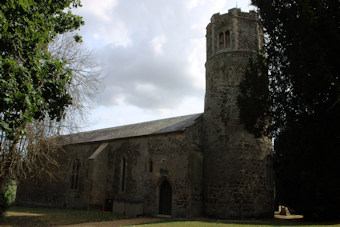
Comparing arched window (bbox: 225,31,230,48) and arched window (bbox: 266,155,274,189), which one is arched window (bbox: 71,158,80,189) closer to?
arched window (bbox: 266,155,274,189)

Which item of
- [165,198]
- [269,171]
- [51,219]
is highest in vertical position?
[269,171]

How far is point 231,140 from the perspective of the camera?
58.0ft

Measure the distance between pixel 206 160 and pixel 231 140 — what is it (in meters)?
2.18

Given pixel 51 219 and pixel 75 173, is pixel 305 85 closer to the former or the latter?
pixel 51 219

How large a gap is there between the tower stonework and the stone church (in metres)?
0.06

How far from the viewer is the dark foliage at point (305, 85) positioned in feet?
35.0

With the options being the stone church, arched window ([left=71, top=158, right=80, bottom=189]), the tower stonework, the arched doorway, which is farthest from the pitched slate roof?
the arched doorway

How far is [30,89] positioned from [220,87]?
1395 cm

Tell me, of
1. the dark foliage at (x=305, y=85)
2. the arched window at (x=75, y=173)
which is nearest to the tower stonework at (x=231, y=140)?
the dark foliage at (x=305, y=85)

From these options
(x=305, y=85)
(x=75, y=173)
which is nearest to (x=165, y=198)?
(x=75, y=173)

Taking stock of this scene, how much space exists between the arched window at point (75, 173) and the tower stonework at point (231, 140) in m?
12.6

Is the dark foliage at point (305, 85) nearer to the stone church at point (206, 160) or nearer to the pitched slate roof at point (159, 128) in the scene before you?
the stone church at point (206, 160)

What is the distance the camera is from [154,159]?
62.3 feet

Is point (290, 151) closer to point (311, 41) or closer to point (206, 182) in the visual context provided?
point (311, 41)
